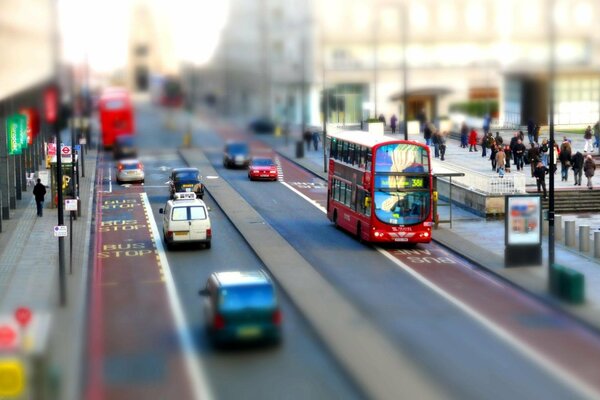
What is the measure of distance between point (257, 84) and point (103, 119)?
51.0 m

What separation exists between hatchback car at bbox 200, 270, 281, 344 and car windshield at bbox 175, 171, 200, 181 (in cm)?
3520

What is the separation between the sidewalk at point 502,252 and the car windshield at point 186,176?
1365cm

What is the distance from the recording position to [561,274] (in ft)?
120

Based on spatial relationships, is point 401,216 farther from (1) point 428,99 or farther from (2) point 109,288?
(1) point 428,99

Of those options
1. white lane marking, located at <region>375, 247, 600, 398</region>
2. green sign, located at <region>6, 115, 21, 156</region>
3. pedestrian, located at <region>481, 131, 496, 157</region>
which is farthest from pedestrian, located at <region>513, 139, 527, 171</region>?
green sign, located at <region>6, 115, 21, 156</region>

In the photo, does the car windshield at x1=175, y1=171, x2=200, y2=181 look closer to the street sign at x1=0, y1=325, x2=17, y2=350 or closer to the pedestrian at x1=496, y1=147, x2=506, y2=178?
the pedestrian at x1=496, y1=147, x2=506, y2=178

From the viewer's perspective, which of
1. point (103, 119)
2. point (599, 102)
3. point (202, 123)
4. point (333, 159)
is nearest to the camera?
point (333, 159)

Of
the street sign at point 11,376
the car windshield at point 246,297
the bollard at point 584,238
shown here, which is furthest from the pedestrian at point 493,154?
the street sign at point 11,376

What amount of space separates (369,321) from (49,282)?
11.7 meters

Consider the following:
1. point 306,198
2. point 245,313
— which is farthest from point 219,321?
point 306,198

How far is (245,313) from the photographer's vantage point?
29922 millimetres

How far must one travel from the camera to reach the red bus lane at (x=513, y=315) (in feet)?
95.5

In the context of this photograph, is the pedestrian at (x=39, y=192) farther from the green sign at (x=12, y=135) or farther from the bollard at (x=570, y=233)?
the bollard at (x=570, y=233)

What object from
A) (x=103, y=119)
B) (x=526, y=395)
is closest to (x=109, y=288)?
(x=526, y=395)
